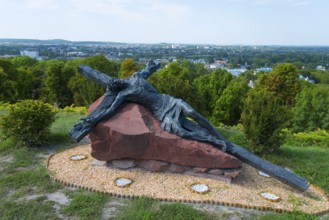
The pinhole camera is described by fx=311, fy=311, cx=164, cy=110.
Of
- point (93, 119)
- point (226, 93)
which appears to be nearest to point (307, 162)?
point (93, 119)

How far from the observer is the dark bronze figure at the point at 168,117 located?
8.77 meters

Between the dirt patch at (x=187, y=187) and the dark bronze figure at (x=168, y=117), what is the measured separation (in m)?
0.56

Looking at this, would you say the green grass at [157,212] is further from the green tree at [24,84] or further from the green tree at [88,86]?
the green tree at [24,84]

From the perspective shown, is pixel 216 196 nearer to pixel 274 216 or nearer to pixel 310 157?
pixel 274 216

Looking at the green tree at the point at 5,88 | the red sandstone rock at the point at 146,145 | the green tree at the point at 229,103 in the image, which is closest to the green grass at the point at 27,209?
the red sandstone rock at the point at 146,145

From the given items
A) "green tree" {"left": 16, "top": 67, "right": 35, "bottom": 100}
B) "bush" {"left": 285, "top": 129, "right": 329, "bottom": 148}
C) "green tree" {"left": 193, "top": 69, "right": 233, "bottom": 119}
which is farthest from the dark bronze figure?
"green tree" {"left": 16, "top": 67, "right": 35, "bottom": 100}

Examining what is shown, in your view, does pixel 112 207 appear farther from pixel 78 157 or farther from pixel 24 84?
pixel 24 84

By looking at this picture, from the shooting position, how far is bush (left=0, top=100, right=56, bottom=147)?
11352mm

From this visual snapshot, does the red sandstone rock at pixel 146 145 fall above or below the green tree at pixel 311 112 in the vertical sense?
above

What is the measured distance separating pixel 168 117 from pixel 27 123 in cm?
548

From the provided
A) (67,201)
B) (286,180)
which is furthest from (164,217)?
(286,180)

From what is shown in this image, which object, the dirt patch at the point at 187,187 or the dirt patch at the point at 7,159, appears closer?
the dirt patch at the point at 187,187

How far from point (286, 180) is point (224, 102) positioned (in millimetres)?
19468

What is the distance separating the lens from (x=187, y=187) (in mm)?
8617
